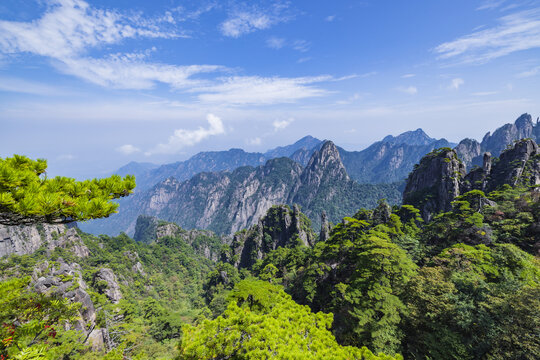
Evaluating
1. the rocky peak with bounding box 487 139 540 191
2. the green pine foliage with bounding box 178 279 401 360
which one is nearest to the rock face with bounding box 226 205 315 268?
the rocky peak with bounding box 487 139 540 191

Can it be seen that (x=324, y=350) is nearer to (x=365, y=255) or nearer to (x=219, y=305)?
(x=365, y=255)

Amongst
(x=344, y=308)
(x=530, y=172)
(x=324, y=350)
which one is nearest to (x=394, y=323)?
(x=344, y=308)

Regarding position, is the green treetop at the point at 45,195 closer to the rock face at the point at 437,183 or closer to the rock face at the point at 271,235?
the rock face at the point at 437,183

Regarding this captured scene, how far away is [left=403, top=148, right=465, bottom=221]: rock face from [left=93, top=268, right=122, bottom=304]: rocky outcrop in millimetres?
77403

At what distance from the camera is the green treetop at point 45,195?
4680mm

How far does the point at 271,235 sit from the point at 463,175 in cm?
6361

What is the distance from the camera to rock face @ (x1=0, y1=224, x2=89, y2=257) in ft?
223

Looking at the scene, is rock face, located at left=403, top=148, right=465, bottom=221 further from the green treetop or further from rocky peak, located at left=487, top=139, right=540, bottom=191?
the green treetop

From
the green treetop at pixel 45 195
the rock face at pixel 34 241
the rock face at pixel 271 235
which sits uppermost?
the green treetop at pixel 45 195

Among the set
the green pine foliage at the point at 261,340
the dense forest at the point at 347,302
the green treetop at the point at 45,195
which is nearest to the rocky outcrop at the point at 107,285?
the dense forest at the point at 347,302

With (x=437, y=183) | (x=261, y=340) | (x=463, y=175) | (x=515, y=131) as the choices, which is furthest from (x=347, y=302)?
(x=515, y=131)

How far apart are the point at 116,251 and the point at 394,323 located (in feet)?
324

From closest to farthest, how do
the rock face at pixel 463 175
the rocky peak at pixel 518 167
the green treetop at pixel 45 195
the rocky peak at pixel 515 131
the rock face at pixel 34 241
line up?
the green treetop at pixel 45 195, the rocky peak at pixel 518 167, the rock face at pixel 463 175, the rock face at pixel 34 241, the rocky peak at pixel 515 131

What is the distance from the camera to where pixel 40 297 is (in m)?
9.08
